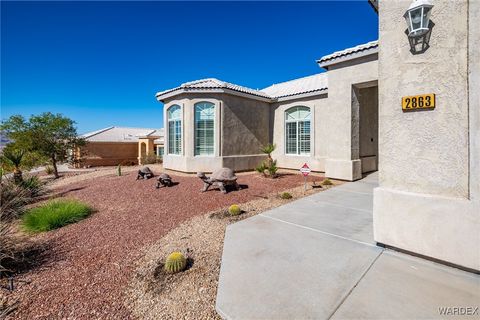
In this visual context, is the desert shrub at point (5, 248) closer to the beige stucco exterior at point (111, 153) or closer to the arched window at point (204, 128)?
the arched window at point (204, 128)

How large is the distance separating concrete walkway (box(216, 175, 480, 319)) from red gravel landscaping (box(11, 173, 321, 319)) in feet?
5.49

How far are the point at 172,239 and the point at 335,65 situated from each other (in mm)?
10780

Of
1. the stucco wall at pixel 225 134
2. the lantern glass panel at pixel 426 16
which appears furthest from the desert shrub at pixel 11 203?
the lantern glass panel at pixel 426 16

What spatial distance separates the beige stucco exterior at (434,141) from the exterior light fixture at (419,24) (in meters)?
0.09

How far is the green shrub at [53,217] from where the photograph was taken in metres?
5.70

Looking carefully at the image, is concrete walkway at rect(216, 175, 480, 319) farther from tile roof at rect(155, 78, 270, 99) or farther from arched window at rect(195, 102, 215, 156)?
tile roof at rect(155, 78, 270, 99)

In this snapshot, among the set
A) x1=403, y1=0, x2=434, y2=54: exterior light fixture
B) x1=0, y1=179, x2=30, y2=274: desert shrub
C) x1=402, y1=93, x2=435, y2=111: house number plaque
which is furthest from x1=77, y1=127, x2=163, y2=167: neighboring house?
x1=403, y1=0, x2=434, y2=54: exterior light fixture

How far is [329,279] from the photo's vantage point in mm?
3029

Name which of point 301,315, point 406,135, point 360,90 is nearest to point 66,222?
point 301,315

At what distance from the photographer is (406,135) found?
140 inches

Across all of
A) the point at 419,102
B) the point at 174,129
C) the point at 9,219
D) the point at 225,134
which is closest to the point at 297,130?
the point at 225,134

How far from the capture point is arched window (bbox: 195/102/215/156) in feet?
43.1

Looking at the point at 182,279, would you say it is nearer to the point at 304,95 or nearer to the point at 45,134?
the point at 304,95

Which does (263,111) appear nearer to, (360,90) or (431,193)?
(360,90)
